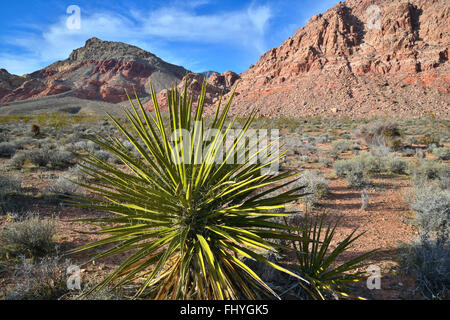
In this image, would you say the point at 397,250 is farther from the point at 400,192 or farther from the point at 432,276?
the point at 400,192

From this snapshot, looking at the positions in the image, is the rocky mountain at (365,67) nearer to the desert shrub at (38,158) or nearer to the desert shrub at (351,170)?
the desert shrub at (351,170)

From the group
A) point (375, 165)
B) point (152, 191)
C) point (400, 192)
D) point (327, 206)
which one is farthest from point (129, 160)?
point (375, 165)

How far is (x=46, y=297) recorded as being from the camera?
2.64m

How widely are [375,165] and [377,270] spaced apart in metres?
6.98

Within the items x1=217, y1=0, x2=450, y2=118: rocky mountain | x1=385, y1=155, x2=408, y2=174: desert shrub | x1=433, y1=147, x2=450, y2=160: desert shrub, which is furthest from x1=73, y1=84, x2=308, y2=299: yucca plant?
x1=217, y1=0, x2=450, y2=118: rocky mountain

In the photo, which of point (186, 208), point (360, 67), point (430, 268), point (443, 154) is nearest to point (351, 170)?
point (443, 154)

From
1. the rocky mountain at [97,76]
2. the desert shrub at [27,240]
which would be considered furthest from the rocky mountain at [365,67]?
the rocky mountain at [97,76]

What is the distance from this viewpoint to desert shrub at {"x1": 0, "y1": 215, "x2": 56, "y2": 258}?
138 inches

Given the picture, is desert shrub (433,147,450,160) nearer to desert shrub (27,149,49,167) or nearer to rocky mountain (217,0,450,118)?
desert shrub (27,149,49,167)

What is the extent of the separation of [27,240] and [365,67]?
192 feet

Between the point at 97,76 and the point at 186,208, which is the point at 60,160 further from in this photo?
the point at 97,76

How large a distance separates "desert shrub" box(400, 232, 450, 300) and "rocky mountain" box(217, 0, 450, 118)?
35015 millimetres

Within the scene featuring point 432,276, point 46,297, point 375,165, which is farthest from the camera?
point 375,165
